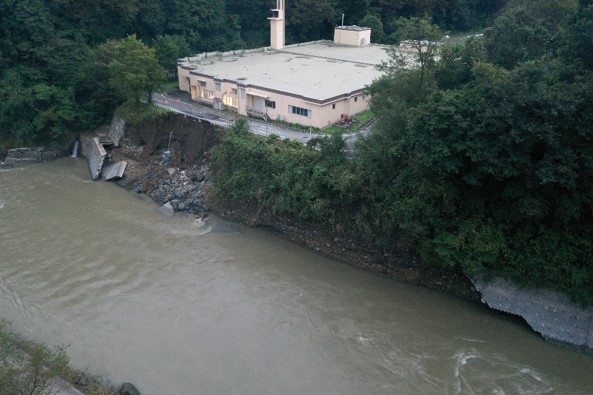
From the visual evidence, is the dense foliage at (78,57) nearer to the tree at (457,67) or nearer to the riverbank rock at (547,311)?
the tree at (457,67)

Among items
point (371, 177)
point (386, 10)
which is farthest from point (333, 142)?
point (386, 10)

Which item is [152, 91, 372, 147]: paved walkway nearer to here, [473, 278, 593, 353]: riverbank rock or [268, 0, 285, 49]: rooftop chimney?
[473, 278, 593, 353]: riverbank rock

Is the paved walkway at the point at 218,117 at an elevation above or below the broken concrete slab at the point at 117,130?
above

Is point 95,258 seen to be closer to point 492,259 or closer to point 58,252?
point 58,252

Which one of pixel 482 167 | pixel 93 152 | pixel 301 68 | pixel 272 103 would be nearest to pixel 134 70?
pixel 93 152

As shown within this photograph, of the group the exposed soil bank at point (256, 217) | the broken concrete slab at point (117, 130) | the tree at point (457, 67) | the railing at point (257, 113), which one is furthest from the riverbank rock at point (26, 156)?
the tree at point (457, 67)

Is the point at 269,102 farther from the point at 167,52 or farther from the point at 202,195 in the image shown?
the point at 167,52
